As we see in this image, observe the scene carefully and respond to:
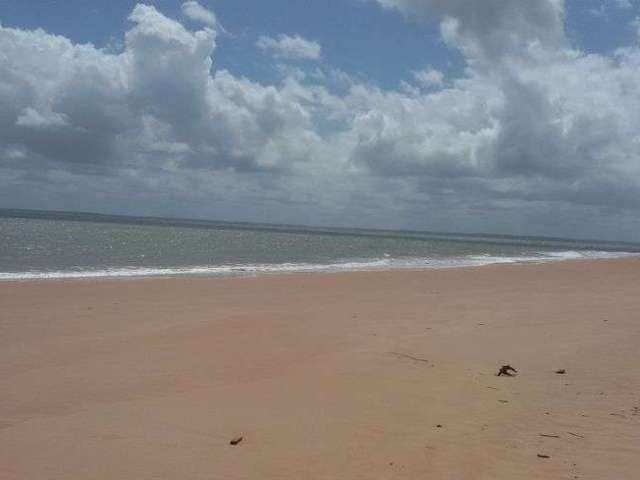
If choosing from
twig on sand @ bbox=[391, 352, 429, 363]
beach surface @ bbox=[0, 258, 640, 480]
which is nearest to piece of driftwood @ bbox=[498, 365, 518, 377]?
beach surface @ bbox=[0, 258, 640, 480]

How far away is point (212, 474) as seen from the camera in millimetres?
4422

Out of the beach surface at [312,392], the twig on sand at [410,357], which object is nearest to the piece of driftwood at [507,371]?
the beach surface at [312,392]

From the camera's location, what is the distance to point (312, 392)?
260 inches

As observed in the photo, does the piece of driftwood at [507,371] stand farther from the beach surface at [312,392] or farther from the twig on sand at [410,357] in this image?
the twig on sand at [410,357]

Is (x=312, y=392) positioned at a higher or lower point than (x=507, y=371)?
lower

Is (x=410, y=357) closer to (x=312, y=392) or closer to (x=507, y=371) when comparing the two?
(x=507, y=371)

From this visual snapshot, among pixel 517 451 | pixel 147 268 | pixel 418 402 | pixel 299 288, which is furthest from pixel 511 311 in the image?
pixel 147 268

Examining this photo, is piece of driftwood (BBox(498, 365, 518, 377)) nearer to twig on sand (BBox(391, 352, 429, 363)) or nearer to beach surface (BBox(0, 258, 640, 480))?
beach surface (BBox(0, 258, 640, 480))

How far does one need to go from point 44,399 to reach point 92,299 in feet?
26.6

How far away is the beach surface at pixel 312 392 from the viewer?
470cm

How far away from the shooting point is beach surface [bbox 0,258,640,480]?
15.4ft

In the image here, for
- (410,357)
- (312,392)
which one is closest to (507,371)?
(410,357)

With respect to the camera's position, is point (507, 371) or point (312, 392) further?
point (507, 371)

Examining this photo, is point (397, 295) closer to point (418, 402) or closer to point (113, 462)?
point (418, 402)
